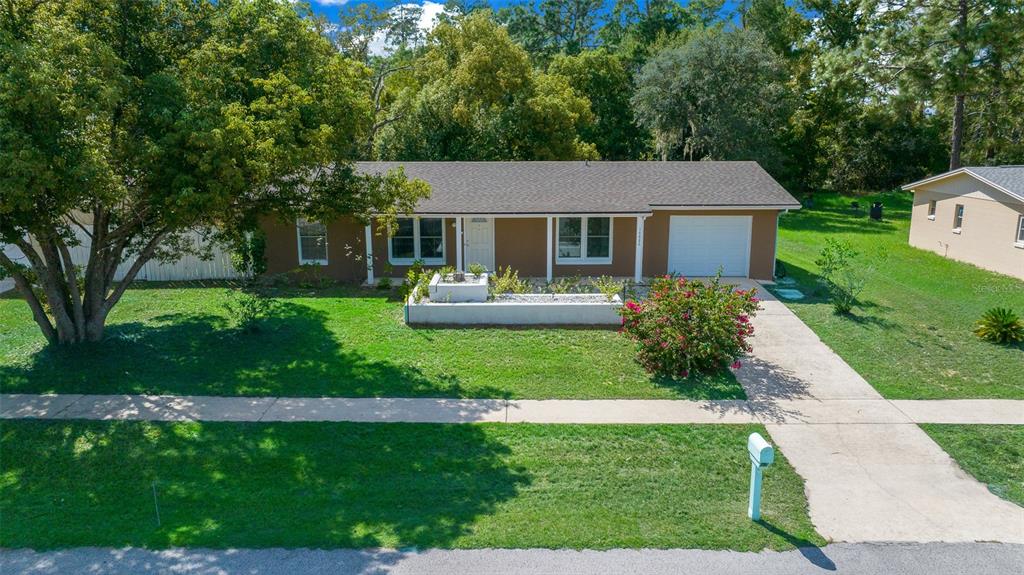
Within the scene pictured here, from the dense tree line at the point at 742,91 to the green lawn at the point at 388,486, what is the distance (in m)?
21.9

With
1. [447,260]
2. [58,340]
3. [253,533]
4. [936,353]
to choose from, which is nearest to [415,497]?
[253,533]

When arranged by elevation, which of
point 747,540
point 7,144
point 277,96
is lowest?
point 747,540

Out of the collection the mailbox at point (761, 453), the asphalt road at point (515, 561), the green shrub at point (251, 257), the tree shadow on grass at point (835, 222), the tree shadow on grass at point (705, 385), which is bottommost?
the asphalt road at point (515, 561)

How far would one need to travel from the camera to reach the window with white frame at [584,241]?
1928cm

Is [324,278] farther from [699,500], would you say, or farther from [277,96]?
[699,500]

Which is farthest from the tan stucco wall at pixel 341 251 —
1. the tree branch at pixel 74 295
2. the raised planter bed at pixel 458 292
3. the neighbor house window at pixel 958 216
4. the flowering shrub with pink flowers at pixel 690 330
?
the neighbor house window at pixel 958 216

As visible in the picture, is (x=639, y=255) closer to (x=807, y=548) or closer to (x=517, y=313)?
(x=517, y=313)

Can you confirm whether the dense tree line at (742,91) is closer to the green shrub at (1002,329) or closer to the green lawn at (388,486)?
the green shrub at (1002,329)

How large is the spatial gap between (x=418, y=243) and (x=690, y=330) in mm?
9625

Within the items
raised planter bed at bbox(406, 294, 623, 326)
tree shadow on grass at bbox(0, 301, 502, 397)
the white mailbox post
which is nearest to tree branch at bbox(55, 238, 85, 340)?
tree shadow on grass at bbox(0, 301, 502, 397)

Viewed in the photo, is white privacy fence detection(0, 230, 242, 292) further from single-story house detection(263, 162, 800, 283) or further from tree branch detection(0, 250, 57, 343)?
tree branch detection(0, 250, 57, 343)

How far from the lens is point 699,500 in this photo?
796 centimetres

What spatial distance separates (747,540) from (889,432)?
409 centimetres

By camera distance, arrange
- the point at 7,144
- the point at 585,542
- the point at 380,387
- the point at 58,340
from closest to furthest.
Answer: the point at 585,542 → the point at 7,144 → the point at 380,387 → the point at 58,340
